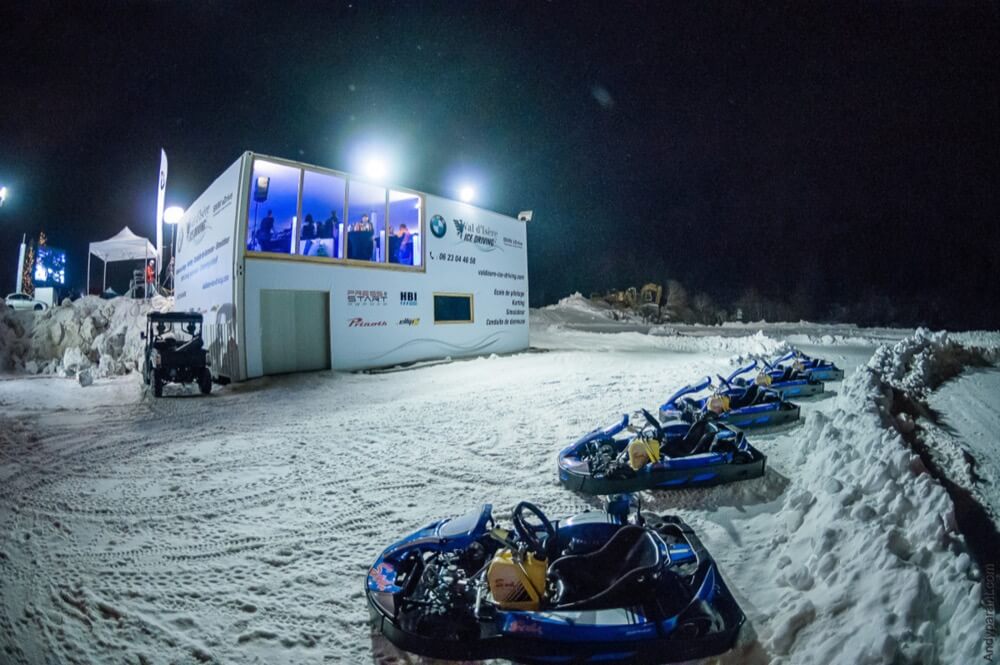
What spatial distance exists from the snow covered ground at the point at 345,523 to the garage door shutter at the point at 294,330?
13.2ft

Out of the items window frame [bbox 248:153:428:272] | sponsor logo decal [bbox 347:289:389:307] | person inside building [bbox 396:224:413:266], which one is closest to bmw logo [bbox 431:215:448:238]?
window frame [bbox 248:153:428:272]

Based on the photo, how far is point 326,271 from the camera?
13484mm

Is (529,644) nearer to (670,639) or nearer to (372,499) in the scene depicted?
(670,639)

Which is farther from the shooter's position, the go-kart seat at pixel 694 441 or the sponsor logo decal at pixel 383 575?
the go-kart seat at pixel 694 441

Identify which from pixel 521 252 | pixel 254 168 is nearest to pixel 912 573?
pixel 254 168

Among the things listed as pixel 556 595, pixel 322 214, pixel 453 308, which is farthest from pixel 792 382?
pixel 322 214

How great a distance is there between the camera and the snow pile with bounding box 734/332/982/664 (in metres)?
2.28

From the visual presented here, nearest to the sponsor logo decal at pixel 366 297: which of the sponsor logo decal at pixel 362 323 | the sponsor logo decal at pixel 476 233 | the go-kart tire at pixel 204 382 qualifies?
the sponsor logo decal at pixel 362 323

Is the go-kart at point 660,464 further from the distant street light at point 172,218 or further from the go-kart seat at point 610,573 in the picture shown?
the distant street light at point 172,218

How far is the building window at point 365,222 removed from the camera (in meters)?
14.1

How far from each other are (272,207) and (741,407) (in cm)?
1237

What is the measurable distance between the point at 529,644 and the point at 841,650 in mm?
1519

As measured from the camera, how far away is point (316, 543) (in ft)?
12.8

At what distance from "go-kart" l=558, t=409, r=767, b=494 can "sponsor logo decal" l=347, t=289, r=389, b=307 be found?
Answer: 10.4 meters
